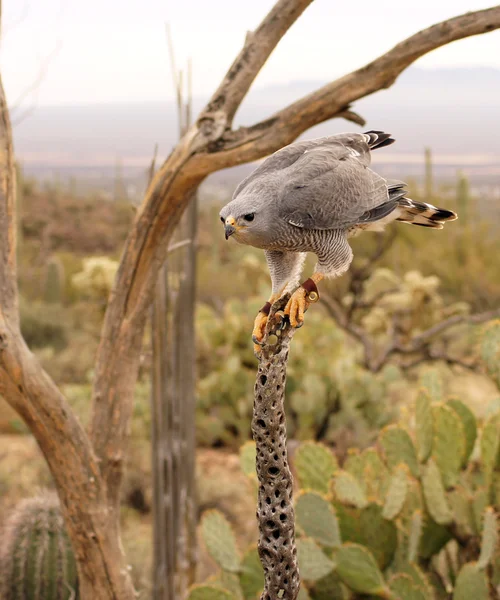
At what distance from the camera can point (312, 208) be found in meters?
1.30

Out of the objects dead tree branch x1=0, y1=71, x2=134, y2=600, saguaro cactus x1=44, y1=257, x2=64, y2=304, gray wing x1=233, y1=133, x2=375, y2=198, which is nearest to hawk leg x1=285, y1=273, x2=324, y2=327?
gray wing x1=233, y1=133, x2=375, y2=198

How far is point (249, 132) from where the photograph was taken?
202 centimetres

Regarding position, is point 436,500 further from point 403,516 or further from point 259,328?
point 259,328

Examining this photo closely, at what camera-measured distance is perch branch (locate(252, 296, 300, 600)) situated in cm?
139

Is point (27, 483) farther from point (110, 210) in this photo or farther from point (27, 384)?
point (110, 210)

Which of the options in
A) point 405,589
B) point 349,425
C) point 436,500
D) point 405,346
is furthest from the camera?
point 405,346

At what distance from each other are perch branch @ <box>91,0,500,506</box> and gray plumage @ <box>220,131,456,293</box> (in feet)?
1.57

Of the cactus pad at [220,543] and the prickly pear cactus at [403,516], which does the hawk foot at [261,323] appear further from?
the cactus pad at [220,543]

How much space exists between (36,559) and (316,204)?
2321mm

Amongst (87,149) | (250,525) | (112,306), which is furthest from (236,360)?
(87,149)

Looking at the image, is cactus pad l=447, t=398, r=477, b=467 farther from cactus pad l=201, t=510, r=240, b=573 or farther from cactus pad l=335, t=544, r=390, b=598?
cactus pad l=201, t=510, r=240, b=573

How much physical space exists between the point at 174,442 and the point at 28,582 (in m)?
0.84

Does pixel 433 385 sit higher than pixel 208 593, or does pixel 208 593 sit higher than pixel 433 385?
pixel 433 385

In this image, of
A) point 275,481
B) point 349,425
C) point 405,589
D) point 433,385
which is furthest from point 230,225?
point 349,425
